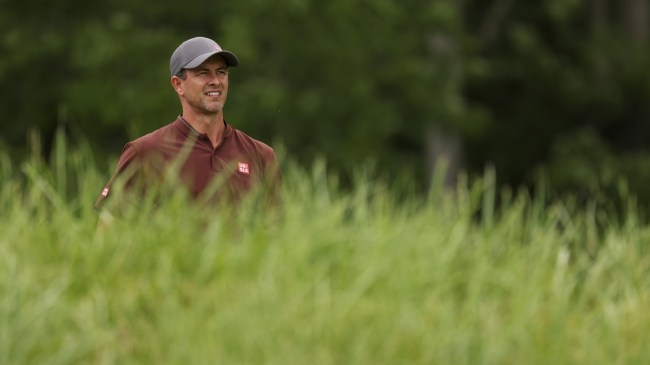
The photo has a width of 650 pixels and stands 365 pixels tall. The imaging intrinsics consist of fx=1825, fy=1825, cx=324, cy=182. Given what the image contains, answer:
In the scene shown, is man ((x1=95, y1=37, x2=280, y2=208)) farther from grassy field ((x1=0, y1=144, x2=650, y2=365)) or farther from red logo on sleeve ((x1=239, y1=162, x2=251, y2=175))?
grassy field ((x1=0, y1=144, x2=650, y2=365))

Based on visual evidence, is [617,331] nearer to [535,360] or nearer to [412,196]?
[535,360]

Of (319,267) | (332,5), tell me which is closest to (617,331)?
(319,267)

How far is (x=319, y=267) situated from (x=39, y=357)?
1023mm

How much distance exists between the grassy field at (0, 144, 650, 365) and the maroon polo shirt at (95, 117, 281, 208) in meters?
0.24

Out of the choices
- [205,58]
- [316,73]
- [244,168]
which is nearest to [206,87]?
[205,58]

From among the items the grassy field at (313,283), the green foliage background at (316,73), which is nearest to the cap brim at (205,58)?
the grassy field at (313,283)

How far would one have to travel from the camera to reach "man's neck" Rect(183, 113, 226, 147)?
7238 millimetres

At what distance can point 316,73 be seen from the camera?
953 inches

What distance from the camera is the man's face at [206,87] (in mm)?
7238

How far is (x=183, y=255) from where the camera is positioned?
19.7ft

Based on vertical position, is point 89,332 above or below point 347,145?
above

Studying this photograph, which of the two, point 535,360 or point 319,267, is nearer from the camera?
point 535,360

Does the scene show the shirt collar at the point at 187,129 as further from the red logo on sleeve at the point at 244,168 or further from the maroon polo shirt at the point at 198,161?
the red logo on sleeve at the point at 244,168

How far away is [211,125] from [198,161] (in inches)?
8.7
